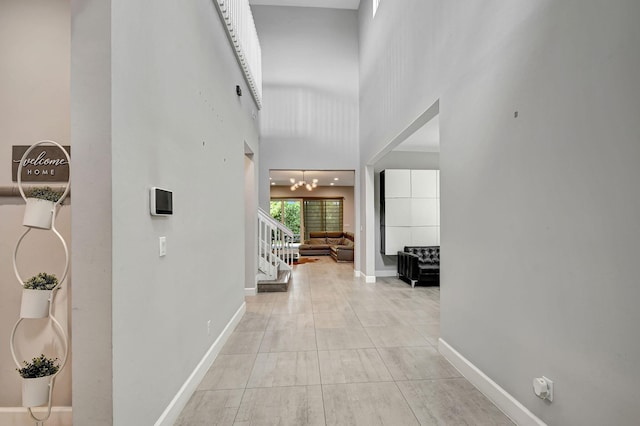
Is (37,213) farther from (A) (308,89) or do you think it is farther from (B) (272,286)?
(A) (308,89)

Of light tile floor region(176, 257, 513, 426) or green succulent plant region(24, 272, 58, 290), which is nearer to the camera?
green succulent plant region(24, 272, 58, 290)

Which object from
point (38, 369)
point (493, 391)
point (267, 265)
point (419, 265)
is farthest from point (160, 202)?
point (419, 265)

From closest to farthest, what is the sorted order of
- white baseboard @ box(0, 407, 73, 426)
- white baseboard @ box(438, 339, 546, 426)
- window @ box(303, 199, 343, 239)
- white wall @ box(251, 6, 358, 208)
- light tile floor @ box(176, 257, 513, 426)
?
white baseboard @ box(0, 407, 73, 426), white baseboard @ box(438, 339, 546, 426), light tile floor @ box(176, 257, 513, 426), white wall @ box(251, 6, 358, 208), window @ box(303, 199, 343, 239)

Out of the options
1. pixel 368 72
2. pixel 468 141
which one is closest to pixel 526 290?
pixel 468 141

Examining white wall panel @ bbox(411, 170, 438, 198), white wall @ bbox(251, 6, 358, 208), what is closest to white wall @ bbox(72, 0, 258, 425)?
white wall @ bbox(251, 6, 358, 208)

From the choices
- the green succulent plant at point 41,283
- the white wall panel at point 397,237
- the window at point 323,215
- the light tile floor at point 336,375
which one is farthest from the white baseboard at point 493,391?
the window at point 323,215

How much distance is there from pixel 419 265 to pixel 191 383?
4455 mm

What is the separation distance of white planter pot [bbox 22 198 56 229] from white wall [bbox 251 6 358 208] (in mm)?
5329

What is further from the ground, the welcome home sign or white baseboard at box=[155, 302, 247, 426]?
the welcome home sign

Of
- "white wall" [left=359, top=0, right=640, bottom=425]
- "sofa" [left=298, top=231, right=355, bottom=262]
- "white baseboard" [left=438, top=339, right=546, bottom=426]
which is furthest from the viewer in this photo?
"sofa" [left=298, top=231, right=355, bottom=262]

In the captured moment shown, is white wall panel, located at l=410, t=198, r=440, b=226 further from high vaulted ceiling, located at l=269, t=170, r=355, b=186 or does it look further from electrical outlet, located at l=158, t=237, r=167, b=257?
electrical outlet, located at l=158, t=237, r=167, b=257

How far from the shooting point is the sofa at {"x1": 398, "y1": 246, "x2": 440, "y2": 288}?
5664 millimetres

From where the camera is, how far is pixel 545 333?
1625 mm

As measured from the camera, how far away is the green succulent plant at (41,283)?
1402 mm
